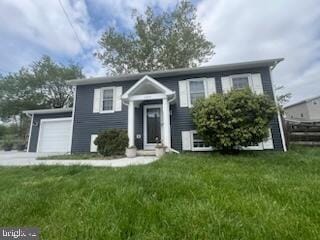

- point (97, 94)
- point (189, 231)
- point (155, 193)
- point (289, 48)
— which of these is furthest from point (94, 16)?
point (289, 48)

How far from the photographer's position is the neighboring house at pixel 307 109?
25.1m

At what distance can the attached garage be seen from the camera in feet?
39.1

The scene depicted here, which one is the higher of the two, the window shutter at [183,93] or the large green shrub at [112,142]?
the window shutter at [183,93]

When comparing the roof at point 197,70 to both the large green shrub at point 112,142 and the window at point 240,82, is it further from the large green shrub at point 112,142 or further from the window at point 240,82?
the large green shrub at point 112,142

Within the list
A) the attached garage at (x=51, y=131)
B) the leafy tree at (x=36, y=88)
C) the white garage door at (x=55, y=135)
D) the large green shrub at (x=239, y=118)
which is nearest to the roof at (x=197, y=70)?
the large green shrub at (x=239, y=118)

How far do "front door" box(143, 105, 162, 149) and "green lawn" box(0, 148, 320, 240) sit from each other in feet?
20.0

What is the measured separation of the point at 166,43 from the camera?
17.9m

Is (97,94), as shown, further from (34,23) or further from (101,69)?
(101,69)

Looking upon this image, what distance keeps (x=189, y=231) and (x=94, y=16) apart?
1041 centimetres

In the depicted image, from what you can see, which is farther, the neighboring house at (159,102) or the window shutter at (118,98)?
the window shutter at (118,98)

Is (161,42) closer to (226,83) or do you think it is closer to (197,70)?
(197,70)

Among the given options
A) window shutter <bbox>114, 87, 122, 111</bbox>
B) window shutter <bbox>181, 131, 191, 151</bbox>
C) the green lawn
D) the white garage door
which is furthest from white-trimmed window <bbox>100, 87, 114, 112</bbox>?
the green lawn

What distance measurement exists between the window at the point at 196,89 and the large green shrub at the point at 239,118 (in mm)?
2463

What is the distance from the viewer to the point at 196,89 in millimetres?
9883
